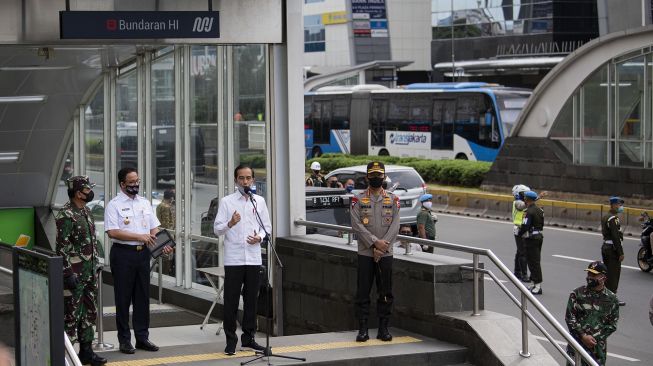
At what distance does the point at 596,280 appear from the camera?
11156mm

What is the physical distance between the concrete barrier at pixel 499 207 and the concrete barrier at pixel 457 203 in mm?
1240

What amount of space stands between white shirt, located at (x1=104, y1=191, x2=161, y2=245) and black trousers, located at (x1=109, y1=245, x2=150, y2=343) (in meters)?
0.14

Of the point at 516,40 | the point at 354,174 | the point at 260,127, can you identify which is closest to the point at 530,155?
the point at 354,174

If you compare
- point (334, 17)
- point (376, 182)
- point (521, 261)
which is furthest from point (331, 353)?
point (334, 17)

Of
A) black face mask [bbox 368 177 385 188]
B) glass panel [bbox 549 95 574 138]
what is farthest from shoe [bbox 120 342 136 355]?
glass panel [bbox 549 95 574 138]

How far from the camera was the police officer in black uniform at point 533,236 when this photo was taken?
19578mm

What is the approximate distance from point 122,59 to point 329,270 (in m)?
6.28

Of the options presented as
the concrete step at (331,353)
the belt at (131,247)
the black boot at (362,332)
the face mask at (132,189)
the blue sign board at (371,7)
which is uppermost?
the blue sign board at (371,7)

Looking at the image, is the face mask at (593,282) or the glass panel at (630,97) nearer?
the face mask at (593,282)

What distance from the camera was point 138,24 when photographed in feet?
41.9

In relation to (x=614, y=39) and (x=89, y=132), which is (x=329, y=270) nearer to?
(x=89, y=132)

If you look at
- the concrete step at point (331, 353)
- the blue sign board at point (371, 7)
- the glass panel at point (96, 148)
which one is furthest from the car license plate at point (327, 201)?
the blue sign board at point (371, 7)

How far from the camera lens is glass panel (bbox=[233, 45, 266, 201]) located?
47.1ft

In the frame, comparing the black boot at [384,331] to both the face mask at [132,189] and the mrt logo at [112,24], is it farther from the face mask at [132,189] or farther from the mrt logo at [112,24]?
the mrt logo at [112,24]
